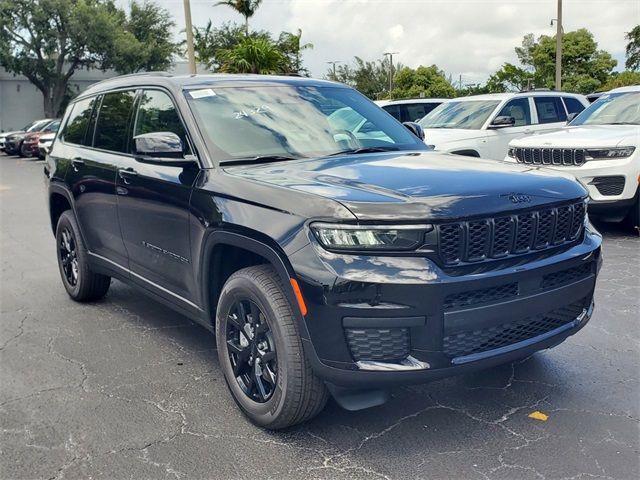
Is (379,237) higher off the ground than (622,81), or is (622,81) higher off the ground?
(622,81)

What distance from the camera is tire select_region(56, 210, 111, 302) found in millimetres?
5531

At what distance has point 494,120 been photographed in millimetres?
10812

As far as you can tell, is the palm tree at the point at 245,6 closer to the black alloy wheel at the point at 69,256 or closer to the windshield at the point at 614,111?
the windshield at the point at 614,111

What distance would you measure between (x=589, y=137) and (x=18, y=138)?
2771 cm

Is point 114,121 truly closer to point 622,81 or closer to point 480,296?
point 480,296

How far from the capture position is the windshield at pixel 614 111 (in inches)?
350

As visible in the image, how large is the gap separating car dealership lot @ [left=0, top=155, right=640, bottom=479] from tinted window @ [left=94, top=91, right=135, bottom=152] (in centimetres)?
140

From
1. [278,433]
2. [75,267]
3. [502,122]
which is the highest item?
[502,122]

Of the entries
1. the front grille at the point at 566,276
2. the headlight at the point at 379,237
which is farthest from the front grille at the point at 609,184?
the headlight at the point at 379,237

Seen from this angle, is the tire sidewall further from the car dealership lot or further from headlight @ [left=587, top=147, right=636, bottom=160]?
headlight @ [left=587, top=147, right=636, bottom=160]

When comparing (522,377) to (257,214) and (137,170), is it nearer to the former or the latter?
(257,214)

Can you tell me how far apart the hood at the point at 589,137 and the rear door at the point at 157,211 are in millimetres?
5491

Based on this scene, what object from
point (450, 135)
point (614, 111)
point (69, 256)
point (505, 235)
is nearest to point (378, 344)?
point (505, 235)

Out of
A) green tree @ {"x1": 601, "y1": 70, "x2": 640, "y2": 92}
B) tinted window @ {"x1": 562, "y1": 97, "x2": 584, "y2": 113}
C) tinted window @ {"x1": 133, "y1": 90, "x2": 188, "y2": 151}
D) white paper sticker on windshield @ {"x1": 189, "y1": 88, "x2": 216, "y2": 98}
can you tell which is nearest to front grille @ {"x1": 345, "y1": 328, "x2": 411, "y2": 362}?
tinted window @ {"x1": 133, "y1": 90, "x2": 188, "y2": 151}
